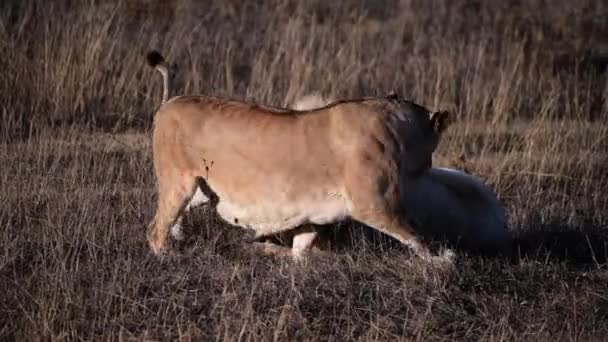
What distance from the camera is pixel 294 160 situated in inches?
213

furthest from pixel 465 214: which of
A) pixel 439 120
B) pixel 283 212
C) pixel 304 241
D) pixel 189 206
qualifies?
pixel 189 206

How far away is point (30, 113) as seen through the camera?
9.18 meters

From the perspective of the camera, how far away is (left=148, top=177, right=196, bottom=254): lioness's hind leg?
5.59 m

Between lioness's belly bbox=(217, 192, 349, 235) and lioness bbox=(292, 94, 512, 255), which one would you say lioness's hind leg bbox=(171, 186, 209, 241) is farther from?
lioness bbox=(292, 94, 512, 255)

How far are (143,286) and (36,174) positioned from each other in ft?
7.51

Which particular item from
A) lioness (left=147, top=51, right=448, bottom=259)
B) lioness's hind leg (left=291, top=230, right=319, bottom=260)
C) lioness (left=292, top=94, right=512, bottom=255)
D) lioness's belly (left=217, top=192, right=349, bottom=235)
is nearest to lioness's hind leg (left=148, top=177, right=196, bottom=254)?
lioness (left=147, top=51, right=448, bottom=259)

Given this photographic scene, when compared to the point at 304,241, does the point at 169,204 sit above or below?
above

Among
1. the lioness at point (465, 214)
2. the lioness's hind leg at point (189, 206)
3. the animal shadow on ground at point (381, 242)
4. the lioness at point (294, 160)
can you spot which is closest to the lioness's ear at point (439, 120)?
the lioness at point (294, 160)

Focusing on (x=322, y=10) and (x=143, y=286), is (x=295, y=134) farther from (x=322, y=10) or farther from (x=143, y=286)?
(x=322, y=10)

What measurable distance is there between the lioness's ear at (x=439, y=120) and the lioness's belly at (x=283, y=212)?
641 millimetres

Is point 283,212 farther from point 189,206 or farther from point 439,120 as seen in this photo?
point 439,120

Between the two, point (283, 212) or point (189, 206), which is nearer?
point (283, 212)

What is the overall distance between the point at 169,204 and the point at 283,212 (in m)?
0.58

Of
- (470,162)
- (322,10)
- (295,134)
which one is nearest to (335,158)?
(295,134)
